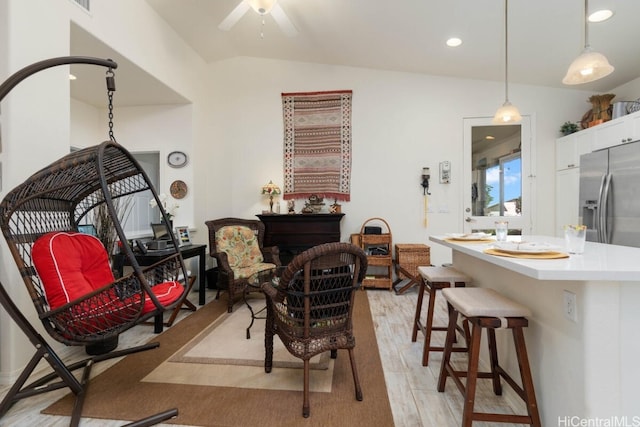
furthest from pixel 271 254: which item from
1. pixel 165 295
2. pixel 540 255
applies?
pixel 540 255

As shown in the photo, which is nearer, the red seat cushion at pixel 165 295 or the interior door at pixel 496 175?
the red seat cushion at pixel 165 295

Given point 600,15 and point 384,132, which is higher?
point 600,15

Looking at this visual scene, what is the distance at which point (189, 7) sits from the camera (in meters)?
3.31

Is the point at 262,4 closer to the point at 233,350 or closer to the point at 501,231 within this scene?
the point at 501,231

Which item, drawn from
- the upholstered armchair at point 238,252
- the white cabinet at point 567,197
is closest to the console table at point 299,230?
the upholstered armchair at point 238,252

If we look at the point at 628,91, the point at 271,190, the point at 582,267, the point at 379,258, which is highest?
the point at 628,91

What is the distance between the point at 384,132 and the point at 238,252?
2.81 m

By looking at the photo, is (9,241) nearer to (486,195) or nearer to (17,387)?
(17,387)

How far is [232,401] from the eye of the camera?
1724 mm

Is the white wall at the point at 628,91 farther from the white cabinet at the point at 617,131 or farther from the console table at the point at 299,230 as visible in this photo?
the console table at the point at 299,230

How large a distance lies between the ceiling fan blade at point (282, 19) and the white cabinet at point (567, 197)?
394 centimetres

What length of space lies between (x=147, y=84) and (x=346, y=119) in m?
2.69

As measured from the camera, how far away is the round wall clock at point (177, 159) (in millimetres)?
→ 4117

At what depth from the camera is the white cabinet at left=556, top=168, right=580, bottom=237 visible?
12.5 feet
